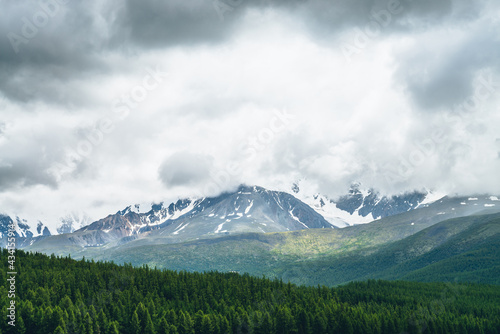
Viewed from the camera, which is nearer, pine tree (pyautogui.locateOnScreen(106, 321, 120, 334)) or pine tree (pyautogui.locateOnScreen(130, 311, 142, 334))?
pine tree (pyautogui.locateOnScreen(106, 321, 120, 334))

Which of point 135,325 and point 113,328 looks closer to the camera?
point 113,328

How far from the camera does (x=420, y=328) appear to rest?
647ft

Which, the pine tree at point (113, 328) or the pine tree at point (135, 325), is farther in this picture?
the pine tree at point (135, 325)

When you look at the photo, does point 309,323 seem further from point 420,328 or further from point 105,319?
point 105,319

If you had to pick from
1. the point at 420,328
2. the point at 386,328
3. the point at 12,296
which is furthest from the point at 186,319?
the point at 420,328

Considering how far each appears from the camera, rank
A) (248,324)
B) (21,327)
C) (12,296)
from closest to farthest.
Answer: (21,327) → (12,296) → (248,324)

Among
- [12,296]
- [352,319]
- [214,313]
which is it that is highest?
[12,296]

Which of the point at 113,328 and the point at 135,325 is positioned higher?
the point at 113,328

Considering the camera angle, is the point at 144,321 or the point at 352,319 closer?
the point at 144,321

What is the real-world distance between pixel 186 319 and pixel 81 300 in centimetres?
4960

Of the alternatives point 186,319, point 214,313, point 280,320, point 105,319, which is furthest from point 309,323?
point 105,319

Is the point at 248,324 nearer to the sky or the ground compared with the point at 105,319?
nearer to the ground

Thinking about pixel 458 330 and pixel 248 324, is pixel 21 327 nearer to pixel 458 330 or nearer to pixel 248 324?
pixel 248 324

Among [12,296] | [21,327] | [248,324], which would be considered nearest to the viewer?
[21,327]
